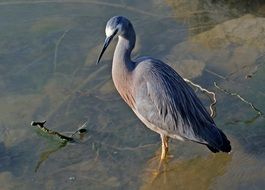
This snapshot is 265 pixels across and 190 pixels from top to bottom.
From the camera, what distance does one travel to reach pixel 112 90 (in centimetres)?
617

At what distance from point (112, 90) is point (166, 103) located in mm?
1247

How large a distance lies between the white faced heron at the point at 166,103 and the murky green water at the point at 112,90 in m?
0.40

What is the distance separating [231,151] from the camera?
17.6ft

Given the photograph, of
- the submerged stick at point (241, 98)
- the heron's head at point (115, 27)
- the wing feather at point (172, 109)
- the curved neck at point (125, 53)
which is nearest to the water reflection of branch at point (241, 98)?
the submerged stick at point (241, 98)

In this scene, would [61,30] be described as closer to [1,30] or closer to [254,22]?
[1,30]

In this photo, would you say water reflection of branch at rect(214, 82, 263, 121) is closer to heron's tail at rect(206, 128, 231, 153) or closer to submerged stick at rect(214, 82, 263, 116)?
submerged stick at rect(214, 82, 263, 116)

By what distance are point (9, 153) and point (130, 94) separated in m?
1.22

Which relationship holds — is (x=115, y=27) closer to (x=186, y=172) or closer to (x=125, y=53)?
(x=125, y=53)

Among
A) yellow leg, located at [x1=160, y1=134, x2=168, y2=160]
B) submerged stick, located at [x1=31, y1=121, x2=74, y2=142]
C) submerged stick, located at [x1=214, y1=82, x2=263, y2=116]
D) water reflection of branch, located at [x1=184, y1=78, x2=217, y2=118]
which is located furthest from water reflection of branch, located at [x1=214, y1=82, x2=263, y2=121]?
submerged stick, located at [x1=31, y1=121, x2=74, y2=142]

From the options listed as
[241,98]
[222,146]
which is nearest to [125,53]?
[222,146]

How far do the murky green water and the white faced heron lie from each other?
0.40 m

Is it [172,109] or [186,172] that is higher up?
[172,109]

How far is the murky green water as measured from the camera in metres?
5.25

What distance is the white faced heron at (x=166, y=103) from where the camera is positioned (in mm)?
5000
